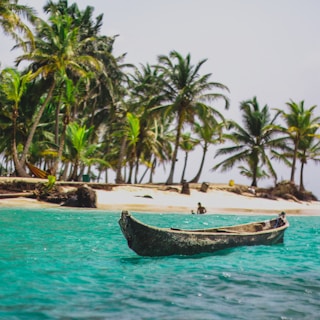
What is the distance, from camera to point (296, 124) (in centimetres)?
4250

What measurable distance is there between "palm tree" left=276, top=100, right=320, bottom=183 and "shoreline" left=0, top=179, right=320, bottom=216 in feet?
22.3

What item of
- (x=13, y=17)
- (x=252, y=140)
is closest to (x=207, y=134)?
(x=252, y=140)

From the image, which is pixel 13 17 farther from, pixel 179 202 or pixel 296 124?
pixel 296 124

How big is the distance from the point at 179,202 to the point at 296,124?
59.4 feet

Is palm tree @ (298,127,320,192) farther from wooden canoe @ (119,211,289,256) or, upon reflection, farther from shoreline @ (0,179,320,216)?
wooden canoe @ (119,211,289,256)

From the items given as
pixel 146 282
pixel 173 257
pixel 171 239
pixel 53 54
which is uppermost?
pixel 53 54

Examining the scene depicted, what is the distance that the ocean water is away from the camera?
21.6 feet

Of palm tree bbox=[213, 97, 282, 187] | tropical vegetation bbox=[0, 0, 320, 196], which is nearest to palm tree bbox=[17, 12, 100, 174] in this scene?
tropical vegetation bbox=[0, 0, 320, 196]

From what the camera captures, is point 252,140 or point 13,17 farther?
point 252,140

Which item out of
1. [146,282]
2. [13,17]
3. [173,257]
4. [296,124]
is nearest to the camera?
[146,282]

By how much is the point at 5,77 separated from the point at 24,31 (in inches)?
325

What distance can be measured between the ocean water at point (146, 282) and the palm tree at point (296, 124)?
29.1 m

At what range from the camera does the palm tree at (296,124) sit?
41938 mm

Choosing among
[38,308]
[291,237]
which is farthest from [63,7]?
[38,308]
